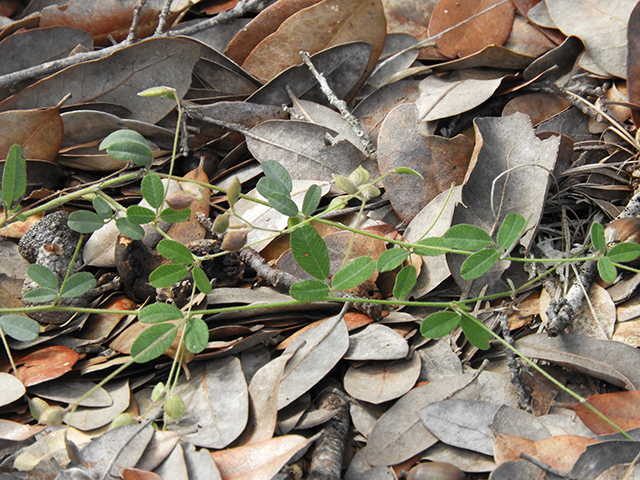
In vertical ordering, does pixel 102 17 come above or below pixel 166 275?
above

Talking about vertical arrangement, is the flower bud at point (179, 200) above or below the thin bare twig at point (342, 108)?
above

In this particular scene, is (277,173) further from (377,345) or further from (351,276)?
(377,345)

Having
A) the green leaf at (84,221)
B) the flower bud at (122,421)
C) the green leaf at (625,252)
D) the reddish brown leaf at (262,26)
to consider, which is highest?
the reddish brown leaf at (262,26)

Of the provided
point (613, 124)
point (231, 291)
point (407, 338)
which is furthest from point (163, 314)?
point (613, 124)

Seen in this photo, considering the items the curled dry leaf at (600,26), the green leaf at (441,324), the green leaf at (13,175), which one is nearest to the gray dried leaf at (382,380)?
the green leaf at (441,324)

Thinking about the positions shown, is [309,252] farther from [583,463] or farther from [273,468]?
[583,463]

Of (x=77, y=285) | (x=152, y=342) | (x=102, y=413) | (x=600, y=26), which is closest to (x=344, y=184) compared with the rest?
(x=152, y=342)

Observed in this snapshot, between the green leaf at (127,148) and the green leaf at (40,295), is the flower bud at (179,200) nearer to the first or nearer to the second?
the green leaf at (127,148)
